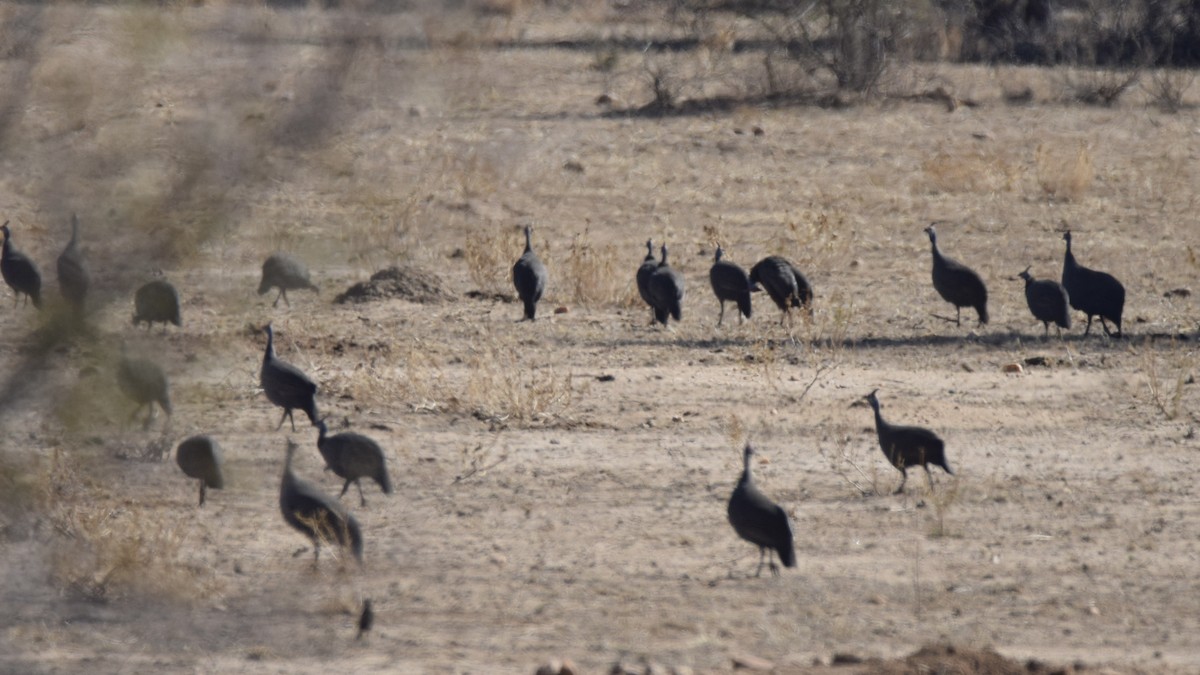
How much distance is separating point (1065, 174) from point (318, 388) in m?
10.2

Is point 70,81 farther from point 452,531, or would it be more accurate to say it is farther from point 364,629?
point 452,531

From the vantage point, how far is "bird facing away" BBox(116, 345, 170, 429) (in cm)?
346

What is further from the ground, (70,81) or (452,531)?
(70,81)

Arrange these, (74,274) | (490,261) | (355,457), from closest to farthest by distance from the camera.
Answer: (74,274), (355,457), (490,261)

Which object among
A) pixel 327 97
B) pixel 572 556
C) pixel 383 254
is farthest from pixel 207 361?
pixel 383 254

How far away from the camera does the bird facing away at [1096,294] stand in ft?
38.1

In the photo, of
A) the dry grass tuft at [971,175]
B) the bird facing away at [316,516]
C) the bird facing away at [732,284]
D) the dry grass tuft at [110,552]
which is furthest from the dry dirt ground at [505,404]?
the dry grass tuft at [971,175]

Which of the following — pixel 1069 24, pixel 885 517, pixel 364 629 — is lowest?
pixel 364 629

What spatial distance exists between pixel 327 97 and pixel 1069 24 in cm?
3019

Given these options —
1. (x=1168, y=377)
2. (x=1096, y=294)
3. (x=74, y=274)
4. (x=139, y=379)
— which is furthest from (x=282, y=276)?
(x=74, y=274)

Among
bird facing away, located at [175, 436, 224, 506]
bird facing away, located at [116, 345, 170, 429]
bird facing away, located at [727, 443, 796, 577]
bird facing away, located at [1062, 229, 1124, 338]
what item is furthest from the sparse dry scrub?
bird facing away, located at [116, 345, 170, 429]

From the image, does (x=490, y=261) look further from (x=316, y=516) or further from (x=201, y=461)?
(x=316, y=516)

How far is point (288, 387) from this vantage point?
8.88 m

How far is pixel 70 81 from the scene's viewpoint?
296 cm
